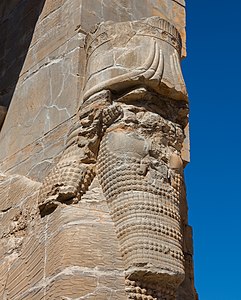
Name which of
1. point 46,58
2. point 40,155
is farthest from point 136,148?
point 46,58

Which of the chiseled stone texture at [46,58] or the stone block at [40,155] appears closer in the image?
the stone block at [40,155]

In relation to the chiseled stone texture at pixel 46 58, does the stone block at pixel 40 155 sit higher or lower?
lower

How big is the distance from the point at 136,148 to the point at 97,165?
0.32 metres

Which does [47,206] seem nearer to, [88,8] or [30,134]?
[30,134]

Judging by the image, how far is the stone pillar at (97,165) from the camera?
13.9 ft

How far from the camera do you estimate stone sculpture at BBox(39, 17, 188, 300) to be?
425 cm

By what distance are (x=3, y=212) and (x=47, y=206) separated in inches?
31.4

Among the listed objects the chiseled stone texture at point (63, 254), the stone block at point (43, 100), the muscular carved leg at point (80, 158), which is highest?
the stone block at point (43, 100)

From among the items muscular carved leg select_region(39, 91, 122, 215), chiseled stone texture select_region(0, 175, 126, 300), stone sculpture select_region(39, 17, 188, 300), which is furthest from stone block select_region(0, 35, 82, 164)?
chiseled stone texture select_region(0, 175, 126, 300)

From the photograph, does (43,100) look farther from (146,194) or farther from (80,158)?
(146,194)

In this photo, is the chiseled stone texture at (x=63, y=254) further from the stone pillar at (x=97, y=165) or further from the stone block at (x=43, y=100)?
the stone block at (x=43, y=100)

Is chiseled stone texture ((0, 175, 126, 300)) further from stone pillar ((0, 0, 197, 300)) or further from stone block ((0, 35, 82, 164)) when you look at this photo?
stone block ((0, 35, 82, 164))

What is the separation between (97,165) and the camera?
474 cm

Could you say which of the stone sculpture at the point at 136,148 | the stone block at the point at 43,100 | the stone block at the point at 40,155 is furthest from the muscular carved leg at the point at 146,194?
the stone block at the point at 43,100
